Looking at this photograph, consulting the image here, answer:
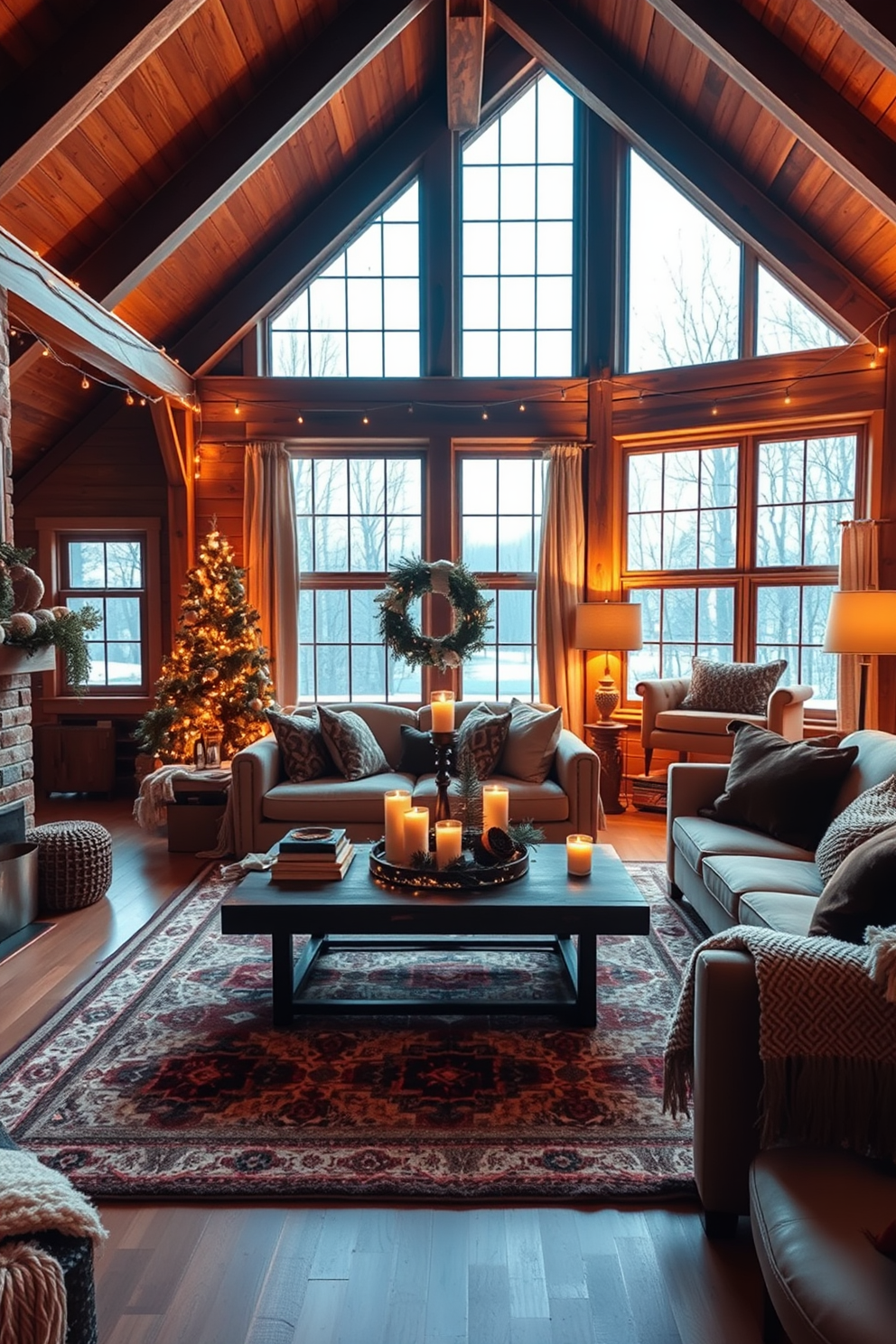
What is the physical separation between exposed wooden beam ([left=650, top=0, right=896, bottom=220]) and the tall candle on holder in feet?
12.3

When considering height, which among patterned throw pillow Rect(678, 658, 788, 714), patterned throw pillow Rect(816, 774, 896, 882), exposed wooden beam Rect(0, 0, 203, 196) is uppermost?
exposed wooden beam Rect(0, 0, 203, 196)

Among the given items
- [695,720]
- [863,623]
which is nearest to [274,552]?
[695,720]

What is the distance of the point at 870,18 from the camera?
3488 mm

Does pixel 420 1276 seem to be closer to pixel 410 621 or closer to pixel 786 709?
pixel 410 621

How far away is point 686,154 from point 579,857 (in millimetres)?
4996

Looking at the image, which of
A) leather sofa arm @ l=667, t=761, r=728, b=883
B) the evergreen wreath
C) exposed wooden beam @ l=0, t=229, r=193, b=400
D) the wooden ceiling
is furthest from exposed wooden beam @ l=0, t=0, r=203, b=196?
leather sofa arm @ l=667, t=761, r=728, b=883

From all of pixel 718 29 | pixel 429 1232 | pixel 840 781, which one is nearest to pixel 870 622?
pixel 840 781

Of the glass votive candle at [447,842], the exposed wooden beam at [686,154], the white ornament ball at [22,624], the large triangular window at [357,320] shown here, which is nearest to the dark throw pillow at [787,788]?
the glass votive candle at [447,842]

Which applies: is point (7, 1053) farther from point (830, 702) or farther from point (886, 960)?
point (830, 702)

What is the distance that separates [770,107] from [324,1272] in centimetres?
536

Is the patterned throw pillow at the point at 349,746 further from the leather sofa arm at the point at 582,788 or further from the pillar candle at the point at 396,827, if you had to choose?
the pillar candle at the point at 396,827

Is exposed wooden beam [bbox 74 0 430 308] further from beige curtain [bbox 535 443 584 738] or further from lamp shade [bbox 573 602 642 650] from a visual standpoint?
lamp shade [bbox 573 602 642 650]

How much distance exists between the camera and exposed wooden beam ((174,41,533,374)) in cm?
622

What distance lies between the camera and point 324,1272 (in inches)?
68.0
